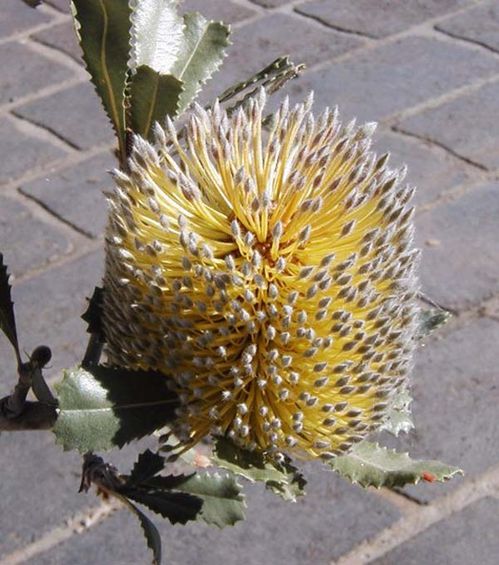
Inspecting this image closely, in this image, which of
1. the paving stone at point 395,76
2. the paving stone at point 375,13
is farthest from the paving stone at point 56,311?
the paving stone at point 375,13

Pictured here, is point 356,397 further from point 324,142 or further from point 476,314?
point 476,314

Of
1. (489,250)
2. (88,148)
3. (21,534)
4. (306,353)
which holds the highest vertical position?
(306,353)

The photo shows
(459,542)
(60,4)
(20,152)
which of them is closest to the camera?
(459,542)

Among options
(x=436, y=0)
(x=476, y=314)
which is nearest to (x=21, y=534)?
(x=476, y=314)

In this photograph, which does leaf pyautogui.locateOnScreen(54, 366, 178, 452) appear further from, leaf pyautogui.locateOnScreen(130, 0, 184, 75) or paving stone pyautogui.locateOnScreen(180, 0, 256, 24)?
paving stone pyautogui.locateOnScreen(180, 0, 256, 24)

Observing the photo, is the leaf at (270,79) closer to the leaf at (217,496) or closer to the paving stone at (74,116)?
the leaf at (217,496)

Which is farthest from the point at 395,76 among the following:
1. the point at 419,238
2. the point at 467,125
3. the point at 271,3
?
the point at 419,238

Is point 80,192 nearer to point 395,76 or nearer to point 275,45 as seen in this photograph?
point 275,45
